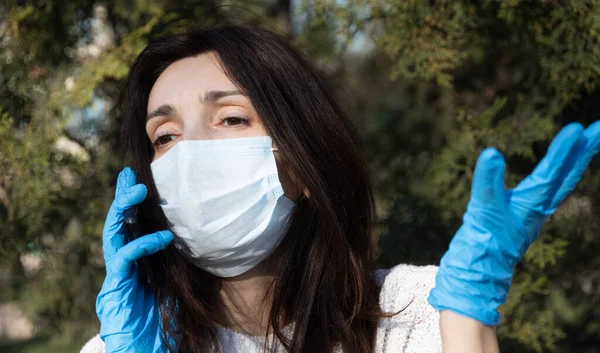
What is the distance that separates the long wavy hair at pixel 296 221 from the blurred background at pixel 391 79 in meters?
0.38

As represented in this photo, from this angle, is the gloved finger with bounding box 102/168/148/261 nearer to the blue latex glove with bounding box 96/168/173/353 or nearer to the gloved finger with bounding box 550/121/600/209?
the blue latex glove with bounding box 96/168/173/353

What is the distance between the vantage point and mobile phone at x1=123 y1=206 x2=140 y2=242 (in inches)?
78.4

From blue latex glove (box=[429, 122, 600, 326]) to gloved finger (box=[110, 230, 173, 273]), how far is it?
0.82m

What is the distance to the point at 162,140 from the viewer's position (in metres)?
2.07

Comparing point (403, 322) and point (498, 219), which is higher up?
point (498, 219)

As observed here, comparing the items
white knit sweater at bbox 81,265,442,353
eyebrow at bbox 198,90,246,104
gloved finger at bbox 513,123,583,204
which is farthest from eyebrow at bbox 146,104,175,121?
gloved finger at bbox 513,123,583,204

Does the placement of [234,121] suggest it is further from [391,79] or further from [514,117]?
[514,117]

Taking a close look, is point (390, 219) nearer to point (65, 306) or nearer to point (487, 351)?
point (487, 351)

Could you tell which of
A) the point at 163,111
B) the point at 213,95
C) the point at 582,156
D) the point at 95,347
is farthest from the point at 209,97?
the point at 582,156

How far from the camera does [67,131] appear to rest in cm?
256

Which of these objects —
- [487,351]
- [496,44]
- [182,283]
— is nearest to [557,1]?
[496,44]

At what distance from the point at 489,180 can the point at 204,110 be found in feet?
3.14

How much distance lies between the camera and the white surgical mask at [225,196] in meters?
1.84

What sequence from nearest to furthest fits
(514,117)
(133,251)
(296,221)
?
(133,251), (296,221), (514,117)
